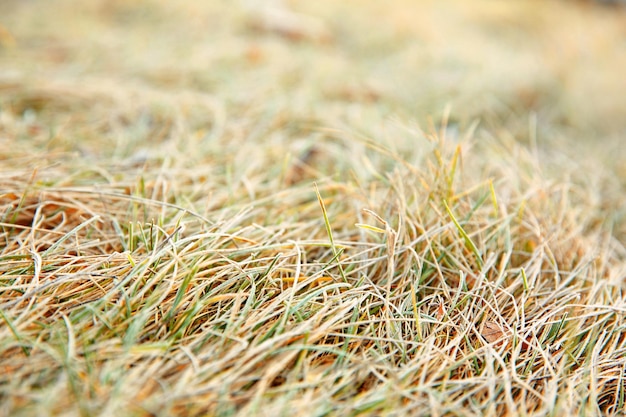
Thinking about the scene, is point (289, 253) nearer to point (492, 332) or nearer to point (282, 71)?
point (492, 332)

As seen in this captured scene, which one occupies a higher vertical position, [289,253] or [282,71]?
[282,71]

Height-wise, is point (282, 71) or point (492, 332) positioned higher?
point (282, 71)

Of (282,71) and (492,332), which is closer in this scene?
(492,332)

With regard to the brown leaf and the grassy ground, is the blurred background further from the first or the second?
the brown leaf

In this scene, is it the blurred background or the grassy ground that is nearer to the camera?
the grassy ground

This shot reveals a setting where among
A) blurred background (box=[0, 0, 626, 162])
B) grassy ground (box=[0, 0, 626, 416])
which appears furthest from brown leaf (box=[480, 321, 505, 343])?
blurred background (box=[0, 0, 626, 162])

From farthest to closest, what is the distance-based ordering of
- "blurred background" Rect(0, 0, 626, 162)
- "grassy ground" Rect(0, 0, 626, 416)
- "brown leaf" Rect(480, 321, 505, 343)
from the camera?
"blurred background" Rect(0, 0, 626, 162)
"brown leaf" Rect(480, 321, 505, 343)
"grassy ground" Rect(0, 0, 626, 416)

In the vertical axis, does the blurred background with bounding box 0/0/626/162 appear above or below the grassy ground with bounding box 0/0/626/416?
above

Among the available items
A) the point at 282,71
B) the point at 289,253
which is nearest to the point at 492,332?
the point at 289,253

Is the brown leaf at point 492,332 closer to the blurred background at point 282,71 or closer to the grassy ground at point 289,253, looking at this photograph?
the grassy ground at point 289,253
